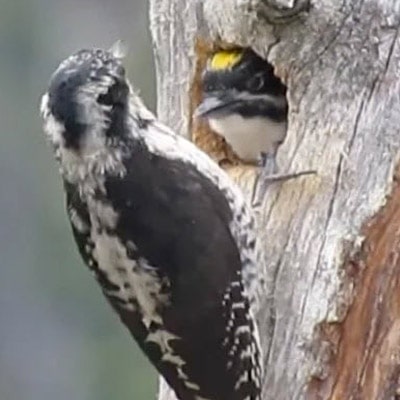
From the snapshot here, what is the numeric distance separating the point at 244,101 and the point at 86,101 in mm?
728

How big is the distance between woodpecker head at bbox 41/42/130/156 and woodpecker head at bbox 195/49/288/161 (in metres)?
0.45

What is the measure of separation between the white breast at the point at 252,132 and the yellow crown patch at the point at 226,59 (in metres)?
0.16

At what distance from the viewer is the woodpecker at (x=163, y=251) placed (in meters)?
4.61

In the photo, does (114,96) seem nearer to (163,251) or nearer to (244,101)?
(163,251)

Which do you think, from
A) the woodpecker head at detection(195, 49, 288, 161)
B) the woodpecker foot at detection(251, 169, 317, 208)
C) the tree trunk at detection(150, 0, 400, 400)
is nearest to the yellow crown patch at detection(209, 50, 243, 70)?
the woodpecker head at detection(195, 49, 288, 161)

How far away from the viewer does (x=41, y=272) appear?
31.5ft

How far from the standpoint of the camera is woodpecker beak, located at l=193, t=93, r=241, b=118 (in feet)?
16.3

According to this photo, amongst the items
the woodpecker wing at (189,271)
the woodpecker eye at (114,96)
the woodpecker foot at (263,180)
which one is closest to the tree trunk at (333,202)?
the woodpecker foot at (263,180)

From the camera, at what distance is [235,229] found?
15.6ft

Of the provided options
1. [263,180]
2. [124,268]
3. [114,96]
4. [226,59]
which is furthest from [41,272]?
[114,96]

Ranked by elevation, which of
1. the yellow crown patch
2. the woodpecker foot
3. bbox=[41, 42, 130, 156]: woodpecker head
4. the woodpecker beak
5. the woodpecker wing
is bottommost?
the woodpecker wing

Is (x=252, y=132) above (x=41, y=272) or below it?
below

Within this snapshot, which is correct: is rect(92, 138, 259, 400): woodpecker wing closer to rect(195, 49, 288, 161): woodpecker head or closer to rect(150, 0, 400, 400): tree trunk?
rect(150, 0, 400, 400): tree trunk

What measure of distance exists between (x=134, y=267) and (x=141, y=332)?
0.19 meters
